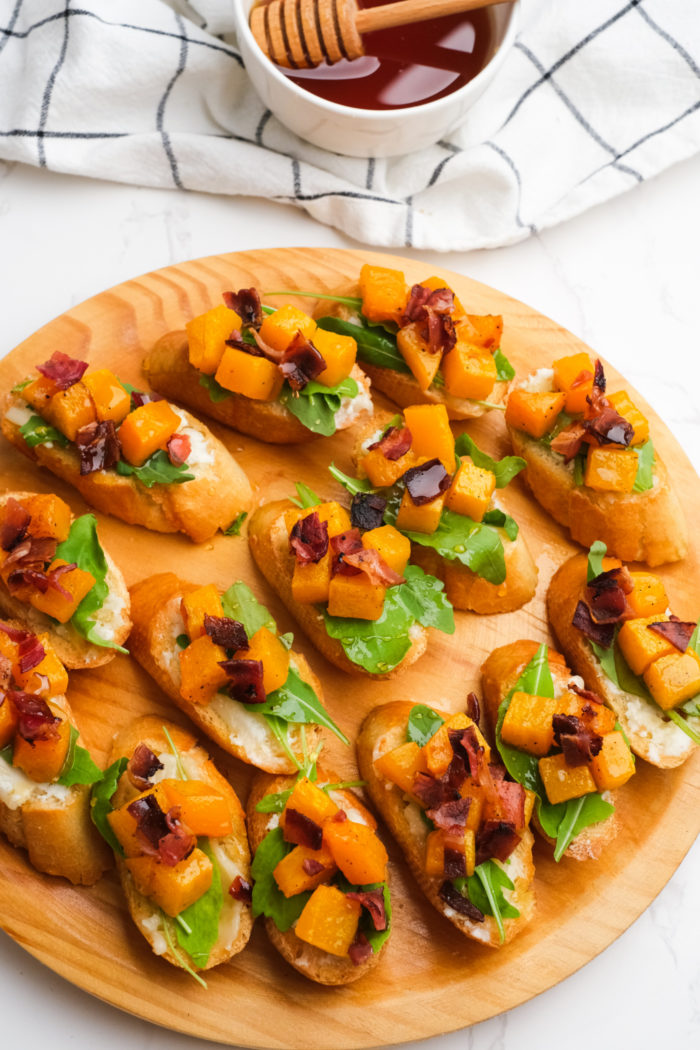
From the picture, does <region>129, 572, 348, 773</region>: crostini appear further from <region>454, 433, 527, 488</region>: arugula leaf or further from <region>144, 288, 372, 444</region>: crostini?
<region>454, 433, 527, 488</region>: arugula leaf

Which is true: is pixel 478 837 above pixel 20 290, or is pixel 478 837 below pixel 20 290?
below

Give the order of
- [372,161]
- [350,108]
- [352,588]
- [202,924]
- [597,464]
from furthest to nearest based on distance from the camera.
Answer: [372,161]
[350,108]
[597,464]
[352,588]
[202,924]

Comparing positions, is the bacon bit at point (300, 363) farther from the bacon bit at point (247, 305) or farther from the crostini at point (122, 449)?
the crostini at point (122, 449)

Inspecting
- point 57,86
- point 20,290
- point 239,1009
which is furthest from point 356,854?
point 57,86

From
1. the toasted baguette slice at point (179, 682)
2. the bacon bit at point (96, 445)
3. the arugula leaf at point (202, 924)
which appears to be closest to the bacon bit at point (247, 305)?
the bacon bit at point (96, 445)

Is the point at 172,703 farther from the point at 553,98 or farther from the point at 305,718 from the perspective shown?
the point at 553,98

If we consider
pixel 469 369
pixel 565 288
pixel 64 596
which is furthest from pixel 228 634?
pixel 565 288

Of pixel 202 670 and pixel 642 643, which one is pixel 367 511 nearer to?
pixel 202 670
